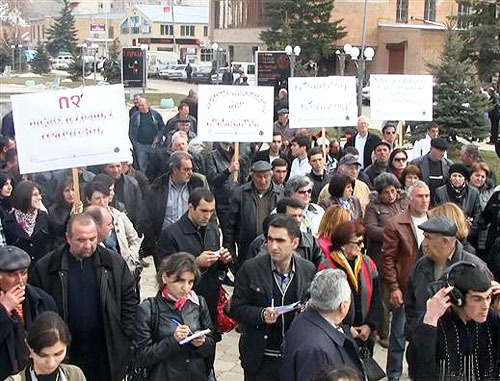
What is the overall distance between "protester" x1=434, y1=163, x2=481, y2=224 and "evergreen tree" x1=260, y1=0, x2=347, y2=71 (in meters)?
44.6

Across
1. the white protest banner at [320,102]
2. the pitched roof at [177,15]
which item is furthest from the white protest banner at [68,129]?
the pitched roof at [177,15]

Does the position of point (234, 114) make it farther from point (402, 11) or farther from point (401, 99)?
point (402, 11)

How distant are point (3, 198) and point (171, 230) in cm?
216

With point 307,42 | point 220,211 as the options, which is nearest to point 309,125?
point 220,211

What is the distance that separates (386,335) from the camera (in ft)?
24.8

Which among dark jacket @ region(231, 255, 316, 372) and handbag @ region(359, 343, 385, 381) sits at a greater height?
dark jacket @ region(231, 255, 316, 372)

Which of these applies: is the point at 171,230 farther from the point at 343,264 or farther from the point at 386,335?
the point at 386,335

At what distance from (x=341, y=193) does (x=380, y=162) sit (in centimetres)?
247

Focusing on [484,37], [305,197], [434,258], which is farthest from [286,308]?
[484,37]

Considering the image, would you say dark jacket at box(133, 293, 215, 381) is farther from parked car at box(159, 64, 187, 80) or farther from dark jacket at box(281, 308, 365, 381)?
parked car at box(159, 64, 187, 80)

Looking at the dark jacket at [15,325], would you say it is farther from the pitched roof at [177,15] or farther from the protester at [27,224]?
the pitched roof at [177,15]

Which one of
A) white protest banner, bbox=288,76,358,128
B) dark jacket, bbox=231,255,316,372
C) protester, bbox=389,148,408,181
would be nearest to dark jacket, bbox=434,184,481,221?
protester, bbox=389,148,408,181

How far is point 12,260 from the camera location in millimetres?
4527

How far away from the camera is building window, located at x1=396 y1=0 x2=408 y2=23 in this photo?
60.6m
